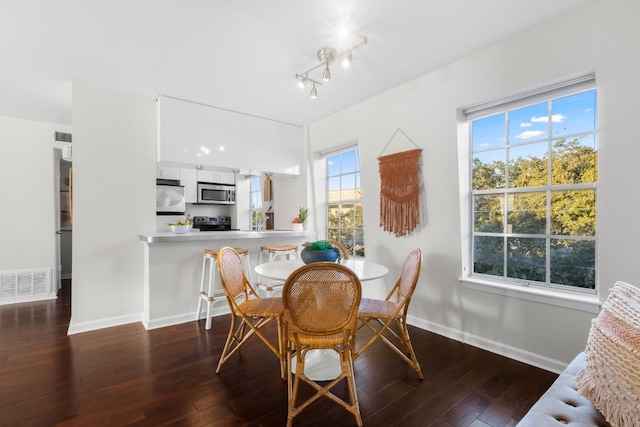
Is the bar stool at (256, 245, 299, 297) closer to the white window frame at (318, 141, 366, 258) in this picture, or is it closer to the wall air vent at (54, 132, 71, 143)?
the white window frame at (318, 141, 366, 258)

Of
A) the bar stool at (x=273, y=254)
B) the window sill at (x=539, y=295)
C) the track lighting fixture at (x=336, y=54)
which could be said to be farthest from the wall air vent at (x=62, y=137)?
the window sill at (x=539, y=295)

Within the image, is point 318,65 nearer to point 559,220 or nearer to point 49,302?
point 559,220

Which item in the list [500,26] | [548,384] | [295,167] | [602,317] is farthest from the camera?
[295,167]

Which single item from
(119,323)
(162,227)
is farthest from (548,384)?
(162,227)

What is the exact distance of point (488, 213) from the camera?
108 inches

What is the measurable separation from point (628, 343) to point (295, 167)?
397 cm

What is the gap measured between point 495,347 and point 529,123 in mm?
1886

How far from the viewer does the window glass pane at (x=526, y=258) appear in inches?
95.3

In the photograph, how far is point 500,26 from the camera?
226 cm

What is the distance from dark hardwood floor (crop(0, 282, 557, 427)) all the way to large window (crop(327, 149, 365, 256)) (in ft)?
4.97

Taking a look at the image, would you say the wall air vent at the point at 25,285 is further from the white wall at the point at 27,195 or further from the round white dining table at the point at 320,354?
the round white dining table at the point at 320,354

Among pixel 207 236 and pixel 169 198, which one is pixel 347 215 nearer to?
pixel 207 236

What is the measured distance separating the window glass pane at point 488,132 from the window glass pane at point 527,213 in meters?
0.51

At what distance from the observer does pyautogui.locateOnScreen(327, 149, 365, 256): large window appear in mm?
3986
